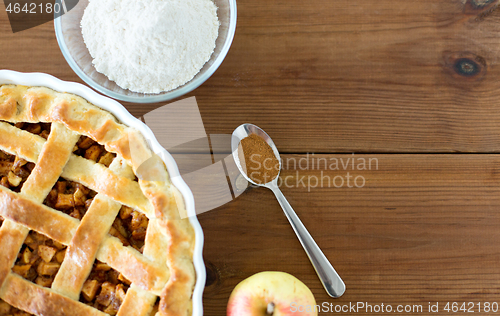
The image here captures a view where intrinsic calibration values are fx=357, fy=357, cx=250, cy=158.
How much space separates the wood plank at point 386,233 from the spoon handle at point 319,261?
3cm

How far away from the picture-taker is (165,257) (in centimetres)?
94

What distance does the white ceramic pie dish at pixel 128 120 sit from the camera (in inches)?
37.7

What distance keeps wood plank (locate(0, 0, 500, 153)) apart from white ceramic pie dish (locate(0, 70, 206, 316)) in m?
0.20

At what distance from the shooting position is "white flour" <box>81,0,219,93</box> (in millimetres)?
1004

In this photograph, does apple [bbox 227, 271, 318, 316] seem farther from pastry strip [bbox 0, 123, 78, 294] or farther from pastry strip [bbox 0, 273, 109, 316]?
pastry strip [bbox 0, 123, 78, 294]

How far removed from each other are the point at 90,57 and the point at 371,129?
0.97 m

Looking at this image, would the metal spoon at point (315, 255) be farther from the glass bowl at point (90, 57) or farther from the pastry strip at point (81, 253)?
the pastry strip at point (81, 253)

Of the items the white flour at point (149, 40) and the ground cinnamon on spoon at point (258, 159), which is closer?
the white flour at point (149, 40)

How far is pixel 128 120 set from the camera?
101 centimetres

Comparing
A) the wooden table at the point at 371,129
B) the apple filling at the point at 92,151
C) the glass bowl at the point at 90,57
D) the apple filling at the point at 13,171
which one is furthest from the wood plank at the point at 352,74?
the apple filling at the point at 13,171

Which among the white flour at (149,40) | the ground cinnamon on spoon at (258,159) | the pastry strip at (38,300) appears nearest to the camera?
the pastry strip at (38,300)

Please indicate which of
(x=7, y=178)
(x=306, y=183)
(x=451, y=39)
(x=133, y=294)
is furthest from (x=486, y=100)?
(x=7, y=178)

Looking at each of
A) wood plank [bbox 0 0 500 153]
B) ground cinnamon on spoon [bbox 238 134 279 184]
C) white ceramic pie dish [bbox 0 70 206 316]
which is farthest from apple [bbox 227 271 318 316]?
wood plank [bbox 0 0 500 153]

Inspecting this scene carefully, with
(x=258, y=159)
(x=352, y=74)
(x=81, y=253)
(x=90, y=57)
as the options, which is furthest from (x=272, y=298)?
(x=90, y=57)
